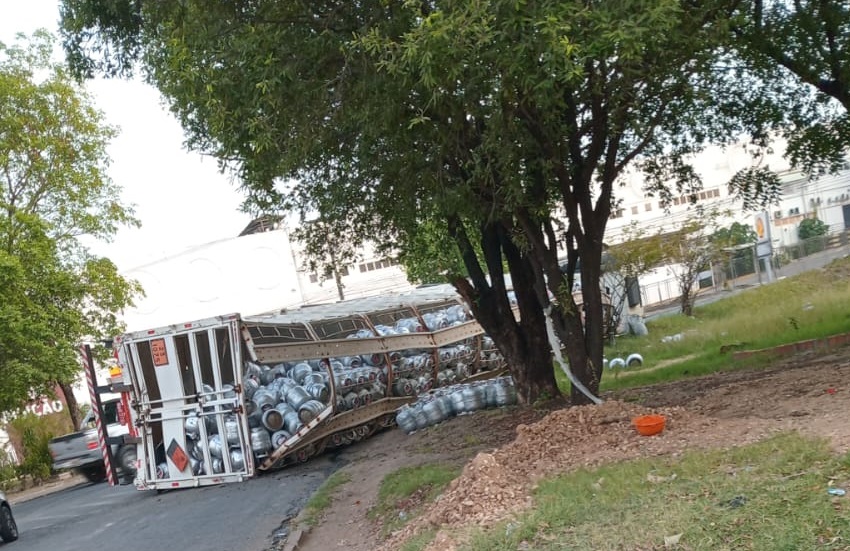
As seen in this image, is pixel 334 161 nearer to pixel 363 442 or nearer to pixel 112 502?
pixel 363 442

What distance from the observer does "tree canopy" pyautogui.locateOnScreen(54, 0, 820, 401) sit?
7039 millimetres

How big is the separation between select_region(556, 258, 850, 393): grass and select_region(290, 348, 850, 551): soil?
3970 millimetres

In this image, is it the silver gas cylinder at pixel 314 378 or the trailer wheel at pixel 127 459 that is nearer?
the silver gas cylinder at pixel 314 378

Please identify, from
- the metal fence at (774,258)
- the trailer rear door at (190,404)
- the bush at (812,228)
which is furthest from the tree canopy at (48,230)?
the bush at (812,228)

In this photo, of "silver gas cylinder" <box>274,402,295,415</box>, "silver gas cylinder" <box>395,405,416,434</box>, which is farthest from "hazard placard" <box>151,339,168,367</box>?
"silver gas cylinder" <box>395,405,416,434</box>

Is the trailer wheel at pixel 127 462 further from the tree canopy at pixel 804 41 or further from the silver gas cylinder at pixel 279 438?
the tree canopy at pixel 804 41

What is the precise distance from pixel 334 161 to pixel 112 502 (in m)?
8.05

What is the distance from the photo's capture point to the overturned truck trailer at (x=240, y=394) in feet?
44.2

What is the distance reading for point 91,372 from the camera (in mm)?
14047

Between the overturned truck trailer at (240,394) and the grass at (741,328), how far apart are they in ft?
16.1

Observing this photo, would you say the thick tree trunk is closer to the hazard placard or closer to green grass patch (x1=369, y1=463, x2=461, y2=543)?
green grass patch (x1=369, y1=463, x2=461, y2=543)

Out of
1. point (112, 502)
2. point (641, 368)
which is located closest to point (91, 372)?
point (112, 502)

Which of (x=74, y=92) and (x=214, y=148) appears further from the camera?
(x=74, y=92)

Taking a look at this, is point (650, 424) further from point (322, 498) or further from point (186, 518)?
point (186, 518)
